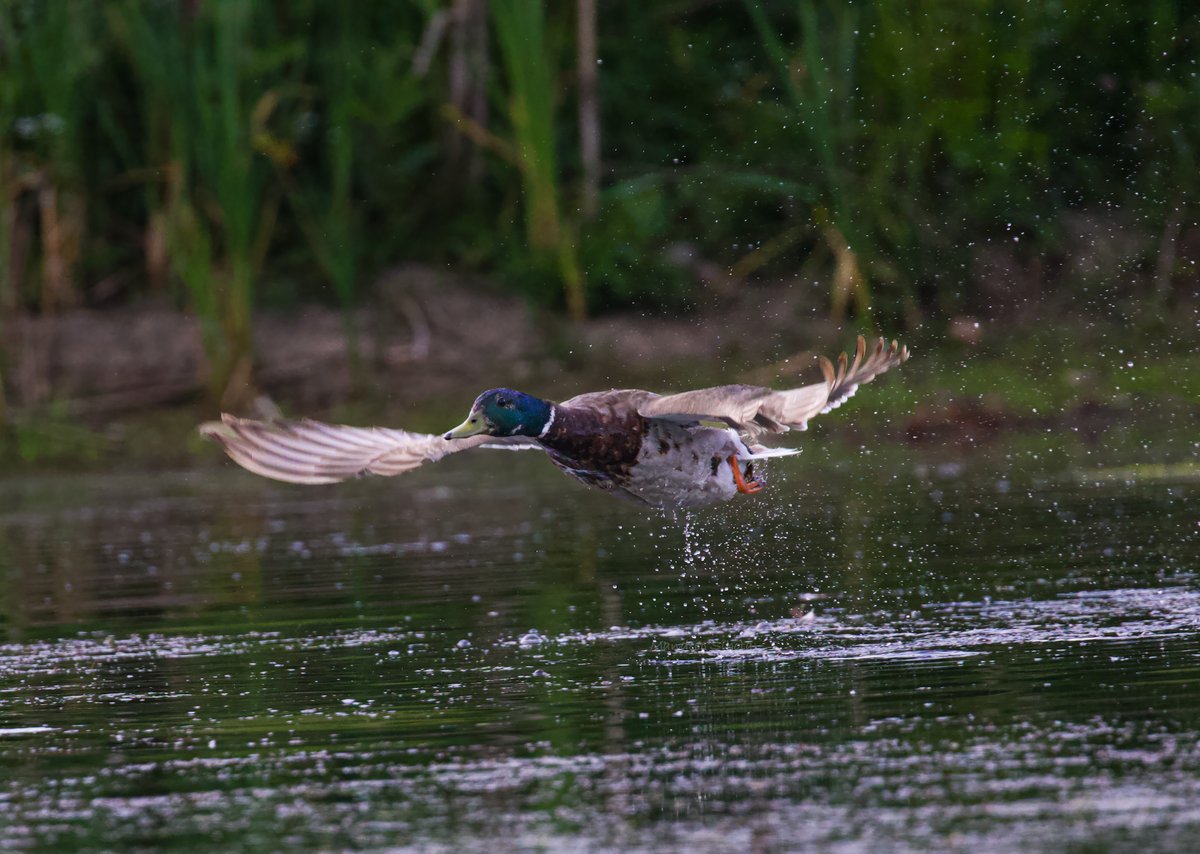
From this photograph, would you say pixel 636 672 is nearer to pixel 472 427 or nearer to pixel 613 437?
pixel 613 437

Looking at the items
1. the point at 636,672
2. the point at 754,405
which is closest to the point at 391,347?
the point at 754,405

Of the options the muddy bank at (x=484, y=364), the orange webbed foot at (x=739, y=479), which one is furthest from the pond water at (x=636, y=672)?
the muddy bank at (x=484, y=364)

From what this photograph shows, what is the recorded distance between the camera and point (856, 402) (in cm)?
1600

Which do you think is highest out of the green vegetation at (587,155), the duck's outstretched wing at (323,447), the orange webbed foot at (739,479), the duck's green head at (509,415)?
the green vegetation at (587,155)

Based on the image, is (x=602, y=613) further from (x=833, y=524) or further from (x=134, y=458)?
(x=134, y=458)

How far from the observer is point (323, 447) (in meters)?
8.31

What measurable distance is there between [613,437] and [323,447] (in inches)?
43.8

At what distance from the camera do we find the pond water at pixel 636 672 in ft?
17.3

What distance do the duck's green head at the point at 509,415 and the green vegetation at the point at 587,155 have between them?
755 centimetres

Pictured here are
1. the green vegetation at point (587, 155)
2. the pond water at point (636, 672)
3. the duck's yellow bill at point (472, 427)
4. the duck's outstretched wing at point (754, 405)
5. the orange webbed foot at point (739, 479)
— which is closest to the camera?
the pond water at point (636, 672)

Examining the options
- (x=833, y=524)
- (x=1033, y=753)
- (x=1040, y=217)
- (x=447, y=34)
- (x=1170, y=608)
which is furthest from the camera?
(x=447, y=34)

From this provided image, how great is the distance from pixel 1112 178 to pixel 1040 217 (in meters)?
0.76

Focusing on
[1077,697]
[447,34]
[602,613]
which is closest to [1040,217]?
[447,34]

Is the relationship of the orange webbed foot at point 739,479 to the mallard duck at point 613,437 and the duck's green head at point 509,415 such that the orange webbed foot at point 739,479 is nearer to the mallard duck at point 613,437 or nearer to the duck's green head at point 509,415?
the mallard duck at point 613,437
